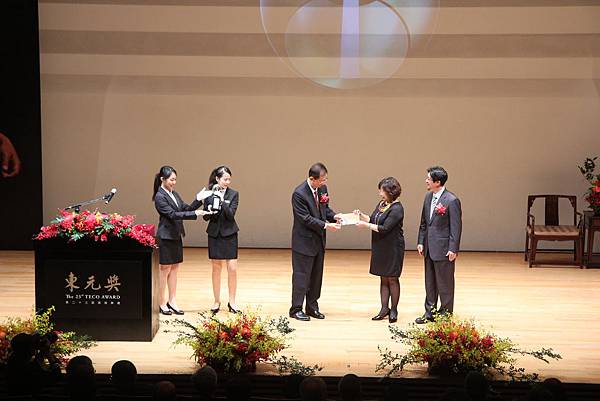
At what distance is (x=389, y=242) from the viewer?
7.96 m

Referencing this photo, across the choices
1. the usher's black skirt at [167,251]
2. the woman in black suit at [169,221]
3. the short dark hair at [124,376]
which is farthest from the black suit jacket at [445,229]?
the short dark hair at [124,376]

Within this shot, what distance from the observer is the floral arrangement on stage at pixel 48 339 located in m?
5.79

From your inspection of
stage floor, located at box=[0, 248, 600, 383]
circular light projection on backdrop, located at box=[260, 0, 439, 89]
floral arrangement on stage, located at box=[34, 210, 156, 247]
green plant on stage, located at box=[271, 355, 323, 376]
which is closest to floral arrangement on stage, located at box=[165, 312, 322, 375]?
green plant on stage, located at box=[271, 355, 323, 376]

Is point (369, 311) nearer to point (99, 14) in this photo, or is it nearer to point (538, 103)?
point (538, 103)

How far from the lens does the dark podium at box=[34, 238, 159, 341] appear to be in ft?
23.4

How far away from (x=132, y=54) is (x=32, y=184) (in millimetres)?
A: 2161

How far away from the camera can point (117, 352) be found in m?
6.82

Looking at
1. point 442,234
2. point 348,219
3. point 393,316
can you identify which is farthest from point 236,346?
point 442,234

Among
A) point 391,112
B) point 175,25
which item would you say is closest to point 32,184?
point 175,25

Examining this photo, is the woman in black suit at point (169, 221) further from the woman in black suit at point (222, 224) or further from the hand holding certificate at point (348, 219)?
the hand holding certificate at point (348, 219)

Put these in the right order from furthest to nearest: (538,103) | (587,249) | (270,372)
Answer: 1. (538,103)
2. (587,249)
3. (270,372)

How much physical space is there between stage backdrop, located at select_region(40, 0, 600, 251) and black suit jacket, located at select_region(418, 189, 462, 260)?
3801 millimetres

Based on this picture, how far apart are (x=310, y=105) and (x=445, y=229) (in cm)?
414

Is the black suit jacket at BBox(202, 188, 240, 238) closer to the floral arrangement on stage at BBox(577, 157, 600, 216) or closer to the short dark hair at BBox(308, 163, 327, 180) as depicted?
the short dark hair at BBox(308, 163, 327, 180)
